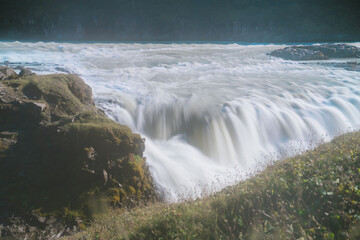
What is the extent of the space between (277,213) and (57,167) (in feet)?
14.9

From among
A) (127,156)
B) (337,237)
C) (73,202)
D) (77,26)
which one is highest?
(77,26)

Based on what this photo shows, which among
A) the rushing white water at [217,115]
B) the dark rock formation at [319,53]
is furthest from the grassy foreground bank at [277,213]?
the dark rock formation at [319,53]

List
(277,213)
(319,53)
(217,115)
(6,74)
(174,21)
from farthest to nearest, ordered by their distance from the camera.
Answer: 1. (174,21)
2. (319,53)
3. (217,115)
4. (6,74)
5. (277,213)

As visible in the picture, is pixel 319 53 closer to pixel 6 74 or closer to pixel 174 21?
pixel 6 74

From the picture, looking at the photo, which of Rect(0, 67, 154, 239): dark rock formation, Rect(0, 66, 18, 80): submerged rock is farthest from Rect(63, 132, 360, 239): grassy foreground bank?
Rect(0, 66, 18, 80): submerged rock

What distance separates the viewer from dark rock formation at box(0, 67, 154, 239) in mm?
4828

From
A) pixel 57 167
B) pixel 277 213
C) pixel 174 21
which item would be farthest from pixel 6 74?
pixel 174 21

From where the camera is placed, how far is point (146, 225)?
376 cm

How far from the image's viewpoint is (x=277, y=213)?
2986 millimetres

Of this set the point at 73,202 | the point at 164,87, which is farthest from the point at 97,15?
the point at 73,202

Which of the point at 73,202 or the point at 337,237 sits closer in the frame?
the point at 337,237

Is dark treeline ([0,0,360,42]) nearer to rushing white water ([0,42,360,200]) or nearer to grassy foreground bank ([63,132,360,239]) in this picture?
rushing white water ([0,42,360,200])

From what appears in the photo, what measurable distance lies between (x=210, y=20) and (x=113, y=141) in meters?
58.7

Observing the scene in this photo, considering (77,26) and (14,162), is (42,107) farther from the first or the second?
(77,26)
